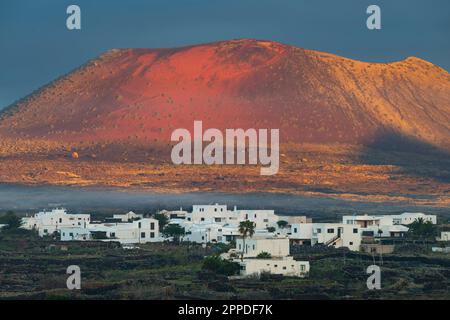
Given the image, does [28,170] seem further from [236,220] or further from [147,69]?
[236,220]

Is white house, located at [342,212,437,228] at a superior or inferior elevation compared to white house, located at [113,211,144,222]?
inferior

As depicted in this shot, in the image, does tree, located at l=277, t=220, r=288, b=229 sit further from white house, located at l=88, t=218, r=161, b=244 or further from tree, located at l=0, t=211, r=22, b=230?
tree, located at l=0, t=211, r=22, b=230

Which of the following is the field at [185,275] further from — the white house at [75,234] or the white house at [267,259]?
the white house at [75,234]

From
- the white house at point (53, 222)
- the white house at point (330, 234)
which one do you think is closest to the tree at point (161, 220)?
the white house at point (53, 222)

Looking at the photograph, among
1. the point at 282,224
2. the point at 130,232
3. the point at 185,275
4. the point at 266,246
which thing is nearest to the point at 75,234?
the point at 130,232

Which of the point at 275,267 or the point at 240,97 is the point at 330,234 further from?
the point at 240,97

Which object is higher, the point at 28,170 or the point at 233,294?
the point at 28,170

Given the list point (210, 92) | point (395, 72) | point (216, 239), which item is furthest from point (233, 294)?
point (395, 72)

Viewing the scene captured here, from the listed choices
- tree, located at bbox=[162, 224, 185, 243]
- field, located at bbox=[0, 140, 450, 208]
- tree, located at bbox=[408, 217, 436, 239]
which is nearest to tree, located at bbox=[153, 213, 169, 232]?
tree, located at bbox=[162, 224, 185, 243]
